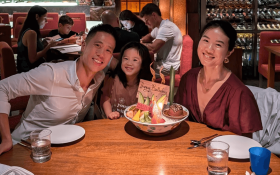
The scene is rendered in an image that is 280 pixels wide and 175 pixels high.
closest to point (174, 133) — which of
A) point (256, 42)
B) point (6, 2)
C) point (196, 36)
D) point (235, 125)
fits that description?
point (235, 125)

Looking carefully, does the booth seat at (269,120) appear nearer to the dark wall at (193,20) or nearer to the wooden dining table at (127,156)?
the wooden dining table at (127,156)

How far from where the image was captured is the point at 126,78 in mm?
2416

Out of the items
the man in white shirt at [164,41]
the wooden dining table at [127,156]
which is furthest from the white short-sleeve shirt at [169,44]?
the wooden dining table at [127,156]

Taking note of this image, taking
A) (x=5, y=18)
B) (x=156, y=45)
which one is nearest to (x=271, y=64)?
(x=156, y=45)

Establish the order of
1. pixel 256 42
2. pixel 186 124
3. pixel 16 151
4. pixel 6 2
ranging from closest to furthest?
pixel 16 151
pixel 186 124
pixel 256 42
pixel 6 2

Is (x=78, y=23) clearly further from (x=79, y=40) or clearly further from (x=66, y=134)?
(x=66, y=134)

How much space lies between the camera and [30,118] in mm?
2078

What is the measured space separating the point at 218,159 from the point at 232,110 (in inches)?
27.1

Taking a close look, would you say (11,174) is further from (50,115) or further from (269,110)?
(269,110)

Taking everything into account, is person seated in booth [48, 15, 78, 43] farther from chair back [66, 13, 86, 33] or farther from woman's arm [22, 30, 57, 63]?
chair back [66, 13, 86, 33]

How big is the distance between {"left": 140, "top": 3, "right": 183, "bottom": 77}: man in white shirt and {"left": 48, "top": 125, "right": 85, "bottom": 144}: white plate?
2678 millimetres

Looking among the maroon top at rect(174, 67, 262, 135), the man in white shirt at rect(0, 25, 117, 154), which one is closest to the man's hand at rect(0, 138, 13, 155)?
the man in white shirt at rect(0, 25, 117, 154)

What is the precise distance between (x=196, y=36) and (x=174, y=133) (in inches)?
179

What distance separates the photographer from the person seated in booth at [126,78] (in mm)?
2312
